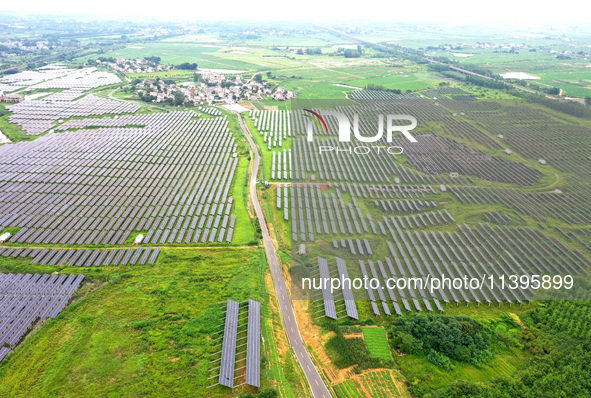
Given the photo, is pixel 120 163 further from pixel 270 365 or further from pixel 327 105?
pixel 327 105

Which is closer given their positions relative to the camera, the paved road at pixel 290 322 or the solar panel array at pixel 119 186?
the paved road at pixel 290 322

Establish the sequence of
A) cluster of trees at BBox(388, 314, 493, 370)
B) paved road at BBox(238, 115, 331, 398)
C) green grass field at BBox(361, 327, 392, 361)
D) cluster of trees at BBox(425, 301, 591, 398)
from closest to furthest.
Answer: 1. cluster of trees at BBox(425, 301, 591, 398)
2. paved road at BBox(238, 115, 331, 398)
3. cluster of trees at BBox(388, 314, 493, 370)
4. green grass field at BBox(361, 327, 392, 361)

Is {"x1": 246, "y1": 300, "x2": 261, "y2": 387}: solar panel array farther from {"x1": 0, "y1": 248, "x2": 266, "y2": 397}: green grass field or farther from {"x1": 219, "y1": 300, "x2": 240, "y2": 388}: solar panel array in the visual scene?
{"x1": 0, "y1": 248, "x2": 266, "y2": 397}: green grass field

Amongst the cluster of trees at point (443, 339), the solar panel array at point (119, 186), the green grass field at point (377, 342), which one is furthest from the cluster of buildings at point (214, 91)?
the cluster of trees at point (443, 339)

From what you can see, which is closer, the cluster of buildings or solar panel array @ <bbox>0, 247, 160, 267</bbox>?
solar panel array @ <bbox>0, 247, 160, 267</bbox>

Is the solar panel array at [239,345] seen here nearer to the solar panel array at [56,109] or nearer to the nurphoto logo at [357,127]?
the nurphoto logo at [357,127]

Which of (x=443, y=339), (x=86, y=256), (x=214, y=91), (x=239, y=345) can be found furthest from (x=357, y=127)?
(x=86, y=256)

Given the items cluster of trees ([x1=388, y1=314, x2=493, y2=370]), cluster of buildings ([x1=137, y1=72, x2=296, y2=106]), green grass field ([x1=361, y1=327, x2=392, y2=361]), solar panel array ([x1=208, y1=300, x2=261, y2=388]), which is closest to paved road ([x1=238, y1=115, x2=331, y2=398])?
solar panel array ([x1=208, y1=300, x2=261, y2=388])

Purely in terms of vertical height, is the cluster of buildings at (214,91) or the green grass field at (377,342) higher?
the cluster of buildings at (214,91)
